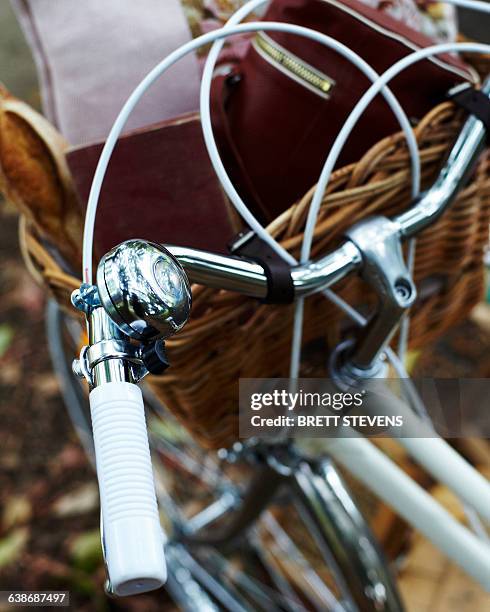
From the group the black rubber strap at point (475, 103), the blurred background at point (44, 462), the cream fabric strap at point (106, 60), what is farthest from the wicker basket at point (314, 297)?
the blurred background at point (44, 462)

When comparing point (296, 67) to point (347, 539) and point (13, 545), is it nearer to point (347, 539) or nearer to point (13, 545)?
point (347, 539)

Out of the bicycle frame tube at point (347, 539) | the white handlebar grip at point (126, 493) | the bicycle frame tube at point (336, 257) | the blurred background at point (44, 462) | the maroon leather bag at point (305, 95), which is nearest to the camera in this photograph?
the white handlebar grip at point (126, 493)

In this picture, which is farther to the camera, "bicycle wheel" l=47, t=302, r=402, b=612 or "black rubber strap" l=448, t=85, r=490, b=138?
"bicycle wheel" l=47, t=302, r=402, b=612

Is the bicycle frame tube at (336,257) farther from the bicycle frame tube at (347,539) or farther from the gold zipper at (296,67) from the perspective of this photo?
the bicycle frame tube at (347,539)

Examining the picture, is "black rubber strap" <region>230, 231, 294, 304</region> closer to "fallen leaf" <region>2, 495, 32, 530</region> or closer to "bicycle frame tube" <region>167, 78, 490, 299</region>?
"bicycle frame tube" <region>167, 78, 490, 299</region>

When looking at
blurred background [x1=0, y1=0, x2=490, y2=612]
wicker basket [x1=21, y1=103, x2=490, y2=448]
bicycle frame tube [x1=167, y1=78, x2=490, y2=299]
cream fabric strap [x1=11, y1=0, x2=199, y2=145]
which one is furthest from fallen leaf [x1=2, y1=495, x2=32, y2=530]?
bicycle frame tube [x1=167, y1=78, x2=490, y2=299]

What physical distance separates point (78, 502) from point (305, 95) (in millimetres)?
918

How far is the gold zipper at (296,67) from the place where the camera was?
20.9 inches

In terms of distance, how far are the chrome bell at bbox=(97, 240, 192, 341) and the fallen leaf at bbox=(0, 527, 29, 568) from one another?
95 centimetres

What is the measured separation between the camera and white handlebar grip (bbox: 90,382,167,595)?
0.30 metres

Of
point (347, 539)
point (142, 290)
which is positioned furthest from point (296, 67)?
point (347, 539)

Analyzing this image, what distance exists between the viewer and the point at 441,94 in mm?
563

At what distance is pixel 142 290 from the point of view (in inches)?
13.4

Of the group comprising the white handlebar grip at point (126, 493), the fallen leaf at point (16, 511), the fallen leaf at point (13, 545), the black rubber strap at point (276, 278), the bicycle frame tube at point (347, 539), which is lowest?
the fallen leaf at point (13, 545)
